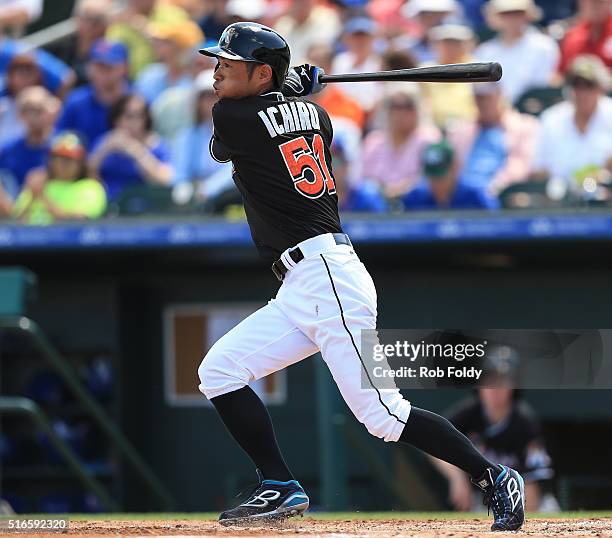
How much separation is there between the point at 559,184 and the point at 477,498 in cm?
195

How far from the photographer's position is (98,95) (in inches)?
367

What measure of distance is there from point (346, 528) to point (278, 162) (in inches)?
53.3

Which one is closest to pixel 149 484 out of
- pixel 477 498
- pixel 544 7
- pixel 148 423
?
pixel 148 423

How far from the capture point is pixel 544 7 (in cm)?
970

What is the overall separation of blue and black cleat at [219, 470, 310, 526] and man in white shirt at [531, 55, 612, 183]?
13.0 ft

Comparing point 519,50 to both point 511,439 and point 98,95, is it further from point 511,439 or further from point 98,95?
point 98,95

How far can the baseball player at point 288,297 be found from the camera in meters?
4.15

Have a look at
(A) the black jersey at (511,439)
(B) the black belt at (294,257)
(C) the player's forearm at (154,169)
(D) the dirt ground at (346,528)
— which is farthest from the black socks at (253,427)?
(C) the player's forearm at (154,169)

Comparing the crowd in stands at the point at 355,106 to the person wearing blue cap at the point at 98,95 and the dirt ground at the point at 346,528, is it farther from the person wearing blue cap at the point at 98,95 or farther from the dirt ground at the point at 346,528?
the dirt ground at the point at 346,528

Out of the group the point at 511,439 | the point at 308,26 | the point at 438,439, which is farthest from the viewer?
the point at 308,26

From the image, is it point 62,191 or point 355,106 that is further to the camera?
point 355,106

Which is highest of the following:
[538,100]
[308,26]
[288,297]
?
[308,26]

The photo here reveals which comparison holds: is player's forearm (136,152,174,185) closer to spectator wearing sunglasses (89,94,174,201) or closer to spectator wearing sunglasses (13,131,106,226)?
spectator wearing sunglasses (89,94,174,201)

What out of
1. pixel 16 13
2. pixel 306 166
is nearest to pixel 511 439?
pixel 306 166
